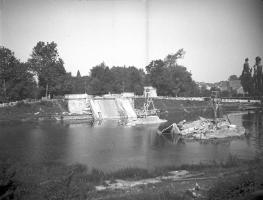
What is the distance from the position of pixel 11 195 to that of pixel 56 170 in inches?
254

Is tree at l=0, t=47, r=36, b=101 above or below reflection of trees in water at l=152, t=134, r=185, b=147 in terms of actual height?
Result: above

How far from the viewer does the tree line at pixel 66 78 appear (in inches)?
1807

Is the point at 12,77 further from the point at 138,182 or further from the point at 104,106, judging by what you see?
the point at 138,182

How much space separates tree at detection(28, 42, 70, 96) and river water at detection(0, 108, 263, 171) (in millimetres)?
18341

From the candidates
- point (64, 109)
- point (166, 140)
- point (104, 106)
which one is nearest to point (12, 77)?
point (64, 109)

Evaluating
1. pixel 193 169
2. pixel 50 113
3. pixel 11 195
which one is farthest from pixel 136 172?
pixel 50 113

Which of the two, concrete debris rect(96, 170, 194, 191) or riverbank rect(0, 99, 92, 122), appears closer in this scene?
concrete debris rect(96, 170, 194, 191)

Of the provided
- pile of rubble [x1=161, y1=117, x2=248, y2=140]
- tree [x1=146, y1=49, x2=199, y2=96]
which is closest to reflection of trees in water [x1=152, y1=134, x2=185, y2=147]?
pile of rubble [x1=161, y1=117, x2=248, y2=140]

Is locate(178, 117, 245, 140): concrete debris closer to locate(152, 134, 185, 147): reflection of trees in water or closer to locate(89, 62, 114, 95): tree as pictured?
locate(152, 134, 185, 147): reflection of trees in water

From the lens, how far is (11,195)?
9828 millimetres

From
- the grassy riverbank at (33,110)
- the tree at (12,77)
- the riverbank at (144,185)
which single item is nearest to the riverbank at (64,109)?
the grassy riverbank at (33,110)

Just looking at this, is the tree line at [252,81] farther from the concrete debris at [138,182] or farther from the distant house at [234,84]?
the distant house at [234,84]

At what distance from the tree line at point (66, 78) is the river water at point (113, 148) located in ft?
49.3

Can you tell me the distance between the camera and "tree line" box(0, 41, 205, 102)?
45906mm
